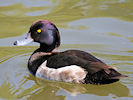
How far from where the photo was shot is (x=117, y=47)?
779cm

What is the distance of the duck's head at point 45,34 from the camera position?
6.74 meters

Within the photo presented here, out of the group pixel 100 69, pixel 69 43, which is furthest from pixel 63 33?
pixel 100 69

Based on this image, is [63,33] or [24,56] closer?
[24,56]

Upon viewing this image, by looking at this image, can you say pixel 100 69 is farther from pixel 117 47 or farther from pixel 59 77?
pixel 117 47

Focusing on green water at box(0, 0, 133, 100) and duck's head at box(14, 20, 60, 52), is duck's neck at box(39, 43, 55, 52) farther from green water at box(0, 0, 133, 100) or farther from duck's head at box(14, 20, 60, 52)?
green water at box(0, 0, 133, 100)

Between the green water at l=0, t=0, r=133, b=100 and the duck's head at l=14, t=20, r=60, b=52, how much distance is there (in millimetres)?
598

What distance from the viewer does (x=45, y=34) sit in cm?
680

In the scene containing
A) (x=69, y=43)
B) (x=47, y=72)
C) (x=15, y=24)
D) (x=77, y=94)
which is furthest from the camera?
(x=15, y=24)

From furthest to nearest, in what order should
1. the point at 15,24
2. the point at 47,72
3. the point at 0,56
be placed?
the point at 15,24 < the point at 0,56 < the point at 47,72

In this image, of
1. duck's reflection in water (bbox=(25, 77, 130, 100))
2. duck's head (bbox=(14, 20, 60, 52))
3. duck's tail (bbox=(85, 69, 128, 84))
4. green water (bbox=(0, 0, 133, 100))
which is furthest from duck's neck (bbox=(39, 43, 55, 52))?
duck's tail (bbox=(85, 69, 128, 84))

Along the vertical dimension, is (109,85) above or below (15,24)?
below

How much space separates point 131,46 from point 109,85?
1.92 m

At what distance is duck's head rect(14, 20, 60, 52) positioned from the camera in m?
6.74

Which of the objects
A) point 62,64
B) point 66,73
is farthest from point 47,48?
point 66,73
